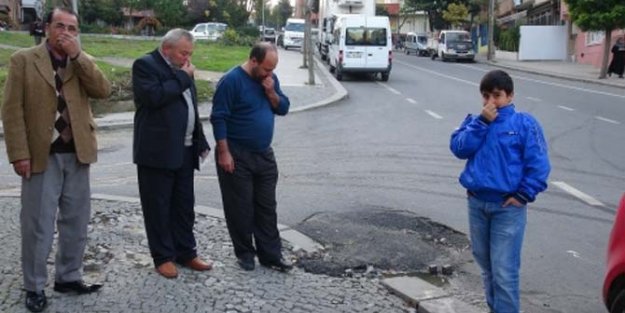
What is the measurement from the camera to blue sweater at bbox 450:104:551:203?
4.32 metres

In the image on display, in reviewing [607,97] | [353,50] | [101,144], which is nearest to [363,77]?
[353,50]

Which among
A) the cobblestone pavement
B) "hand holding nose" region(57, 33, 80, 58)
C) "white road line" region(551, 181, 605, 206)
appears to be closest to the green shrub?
"white road line" region(551, 181, 605, 206)

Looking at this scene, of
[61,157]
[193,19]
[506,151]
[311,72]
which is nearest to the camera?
[506,151]

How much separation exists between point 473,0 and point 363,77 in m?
33.2

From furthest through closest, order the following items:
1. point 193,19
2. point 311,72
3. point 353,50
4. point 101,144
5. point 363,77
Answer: point 193,19, point 363,77, point 353,50, point 311,72, point 101,144

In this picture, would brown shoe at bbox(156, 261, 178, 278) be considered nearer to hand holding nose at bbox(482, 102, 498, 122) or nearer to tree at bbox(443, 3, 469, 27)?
hand holding nose at bbox(482, 102, 498, 122)

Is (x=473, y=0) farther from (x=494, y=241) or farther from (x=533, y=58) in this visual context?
(x=494, y=241)

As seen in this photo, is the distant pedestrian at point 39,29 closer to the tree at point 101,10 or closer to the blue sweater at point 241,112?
the blue sweater at point 241,112

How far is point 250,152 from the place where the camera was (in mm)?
5555

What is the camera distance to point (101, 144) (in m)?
13.0

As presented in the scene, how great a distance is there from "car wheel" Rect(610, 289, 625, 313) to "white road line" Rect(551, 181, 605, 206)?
4.52 meters

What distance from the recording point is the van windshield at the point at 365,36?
2822 centimetres

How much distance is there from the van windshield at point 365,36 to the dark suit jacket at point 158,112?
2340 cm

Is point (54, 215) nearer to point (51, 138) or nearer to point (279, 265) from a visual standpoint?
point (51, 138)
